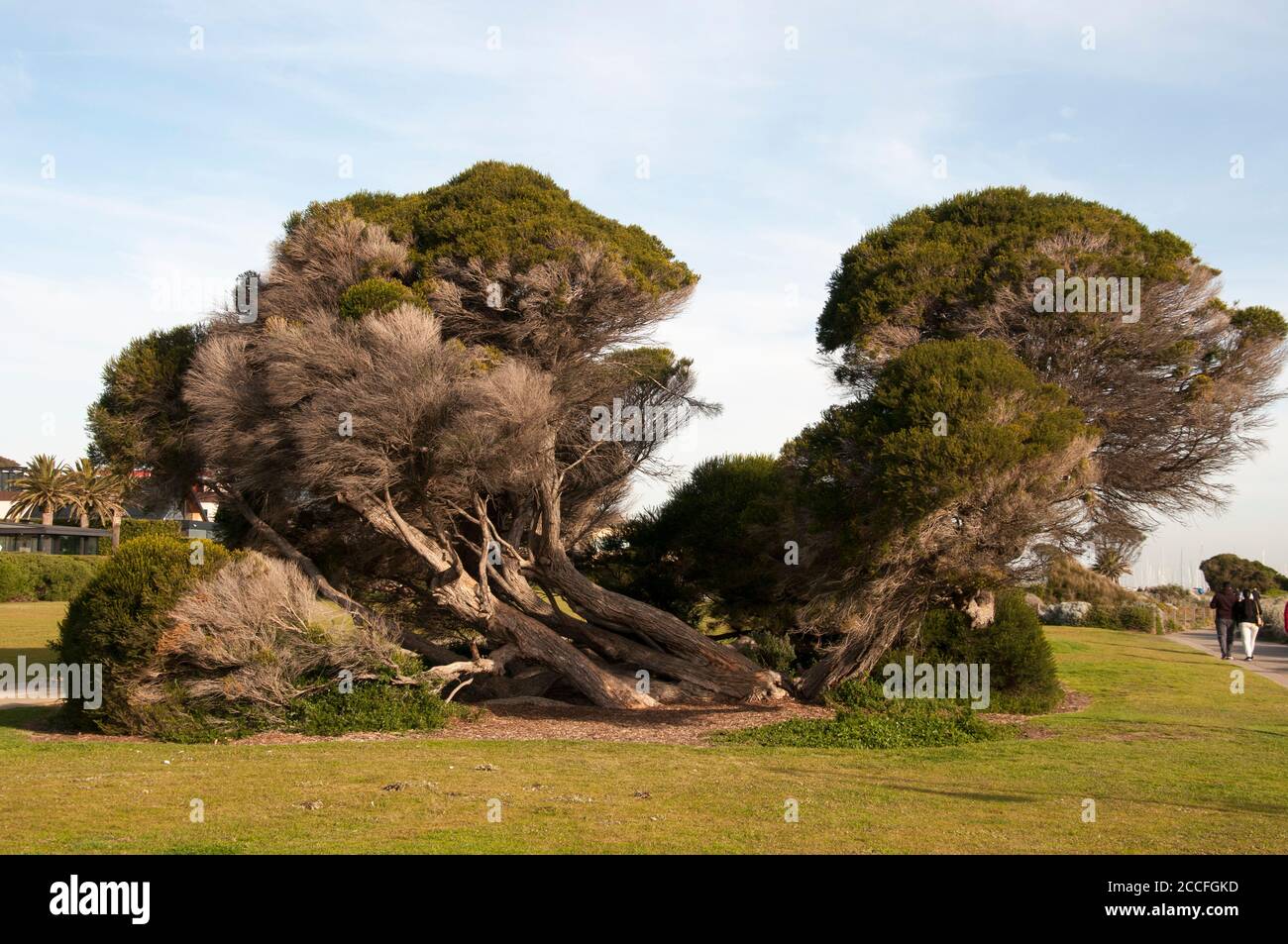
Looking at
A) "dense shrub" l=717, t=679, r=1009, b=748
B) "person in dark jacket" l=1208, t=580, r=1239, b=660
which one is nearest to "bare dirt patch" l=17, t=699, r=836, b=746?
"dense shrub" l=717, t=679, r=1009, b=748

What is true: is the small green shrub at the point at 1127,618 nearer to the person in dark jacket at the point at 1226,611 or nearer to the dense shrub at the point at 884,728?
the person in dark jacket at the point at 1226,611

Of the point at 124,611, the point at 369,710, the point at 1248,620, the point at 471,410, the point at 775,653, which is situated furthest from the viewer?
the point at 1248,620

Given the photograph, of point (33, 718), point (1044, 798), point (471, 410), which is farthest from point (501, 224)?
point (1044, 798)

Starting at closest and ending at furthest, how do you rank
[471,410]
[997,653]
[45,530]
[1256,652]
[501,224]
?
[471,410] < [997,653] < [501,224] < [1256,652] < [45,530]

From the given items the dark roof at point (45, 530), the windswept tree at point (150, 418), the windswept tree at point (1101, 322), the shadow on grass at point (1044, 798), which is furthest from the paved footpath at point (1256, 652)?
the dark roof at point (45, 530)

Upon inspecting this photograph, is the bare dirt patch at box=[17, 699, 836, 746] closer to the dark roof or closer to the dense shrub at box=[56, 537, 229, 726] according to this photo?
the dense shrub at box=[56, 537, 229, 726]

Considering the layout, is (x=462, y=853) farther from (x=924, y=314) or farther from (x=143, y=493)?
(x=143, y=493)

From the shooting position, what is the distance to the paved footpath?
876 inches

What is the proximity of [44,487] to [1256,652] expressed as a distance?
5885 cm

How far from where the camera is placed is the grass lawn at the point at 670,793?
8.22m

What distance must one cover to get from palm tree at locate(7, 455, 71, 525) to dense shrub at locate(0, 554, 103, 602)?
1420cm

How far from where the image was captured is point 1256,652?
2741 cm

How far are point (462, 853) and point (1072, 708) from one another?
1292 cm

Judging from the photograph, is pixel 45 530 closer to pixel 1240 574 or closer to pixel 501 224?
pixel 501 224
